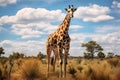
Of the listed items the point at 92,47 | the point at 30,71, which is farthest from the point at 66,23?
the point at 92,47

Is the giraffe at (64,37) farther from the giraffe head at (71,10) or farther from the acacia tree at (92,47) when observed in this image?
the acacia tree at (92,47)

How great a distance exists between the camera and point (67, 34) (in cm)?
1416

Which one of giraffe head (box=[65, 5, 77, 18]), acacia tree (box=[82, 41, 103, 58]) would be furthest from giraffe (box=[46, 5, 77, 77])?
acacia tree (box=[82, 41, 103, 58])

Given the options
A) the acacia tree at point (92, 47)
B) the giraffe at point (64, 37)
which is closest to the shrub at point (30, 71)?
the giraffe at point (64, 37)

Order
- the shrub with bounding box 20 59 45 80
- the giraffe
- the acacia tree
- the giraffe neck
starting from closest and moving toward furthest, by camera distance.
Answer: the shrub with bounding box 20 59 45 80 < the giraffe < the giraffe neck < the acacia tree

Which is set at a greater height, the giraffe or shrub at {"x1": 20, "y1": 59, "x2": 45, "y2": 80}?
the giraffe

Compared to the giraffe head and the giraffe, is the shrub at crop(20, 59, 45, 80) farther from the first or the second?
the giraffe head

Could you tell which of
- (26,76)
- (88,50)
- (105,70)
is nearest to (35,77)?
(26,76)

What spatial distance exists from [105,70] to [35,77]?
11.4 feet

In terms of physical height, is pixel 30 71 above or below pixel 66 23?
below

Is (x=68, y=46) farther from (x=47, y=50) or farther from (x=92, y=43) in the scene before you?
(x=92, y=43)

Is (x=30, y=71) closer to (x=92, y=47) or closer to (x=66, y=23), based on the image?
(x=66, y=23)

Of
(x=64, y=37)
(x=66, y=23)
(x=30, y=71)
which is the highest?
(x=66, y=23)

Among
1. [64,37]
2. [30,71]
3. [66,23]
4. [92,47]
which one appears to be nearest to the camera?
[30,71]
